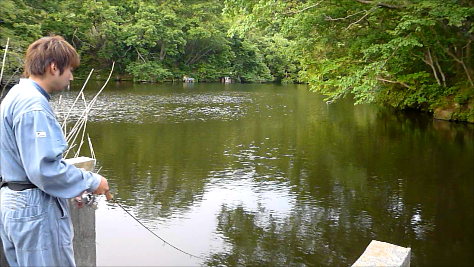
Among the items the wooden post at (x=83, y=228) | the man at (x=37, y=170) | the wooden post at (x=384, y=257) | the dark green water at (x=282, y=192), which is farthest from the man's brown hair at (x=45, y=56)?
the dark green water at (x=282, y=192)

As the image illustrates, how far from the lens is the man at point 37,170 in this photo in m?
1.60

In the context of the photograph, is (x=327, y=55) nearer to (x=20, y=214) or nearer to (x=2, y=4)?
(x=20, y=214)

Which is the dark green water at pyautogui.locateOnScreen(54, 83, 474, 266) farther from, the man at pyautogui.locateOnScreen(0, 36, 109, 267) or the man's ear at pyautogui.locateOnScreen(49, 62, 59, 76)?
the man's ear at pyautogui.locateOnScreen(49, 62, 59, 76)

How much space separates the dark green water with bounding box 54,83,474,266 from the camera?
500 cm

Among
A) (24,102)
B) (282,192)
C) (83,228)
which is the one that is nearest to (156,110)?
(282,192)

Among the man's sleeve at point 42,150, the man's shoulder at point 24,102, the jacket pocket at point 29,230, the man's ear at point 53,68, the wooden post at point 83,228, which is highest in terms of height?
the man's ear at point 53,68

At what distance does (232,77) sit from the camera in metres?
42.1

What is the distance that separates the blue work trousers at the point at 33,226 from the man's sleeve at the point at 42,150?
0.08m

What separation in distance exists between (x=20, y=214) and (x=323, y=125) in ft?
42.7

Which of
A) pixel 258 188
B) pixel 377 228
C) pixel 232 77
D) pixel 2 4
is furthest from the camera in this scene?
pixel 232 77

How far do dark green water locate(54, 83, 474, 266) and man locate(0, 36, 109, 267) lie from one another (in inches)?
122

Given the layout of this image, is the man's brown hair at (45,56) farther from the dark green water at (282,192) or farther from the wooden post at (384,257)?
the dark green water at (282,192)

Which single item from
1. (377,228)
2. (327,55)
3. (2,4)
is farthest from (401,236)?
(2,4)

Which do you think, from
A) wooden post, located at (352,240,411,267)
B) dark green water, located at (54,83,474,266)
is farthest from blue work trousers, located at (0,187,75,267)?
dark green water, located at (54,83,474,266)
